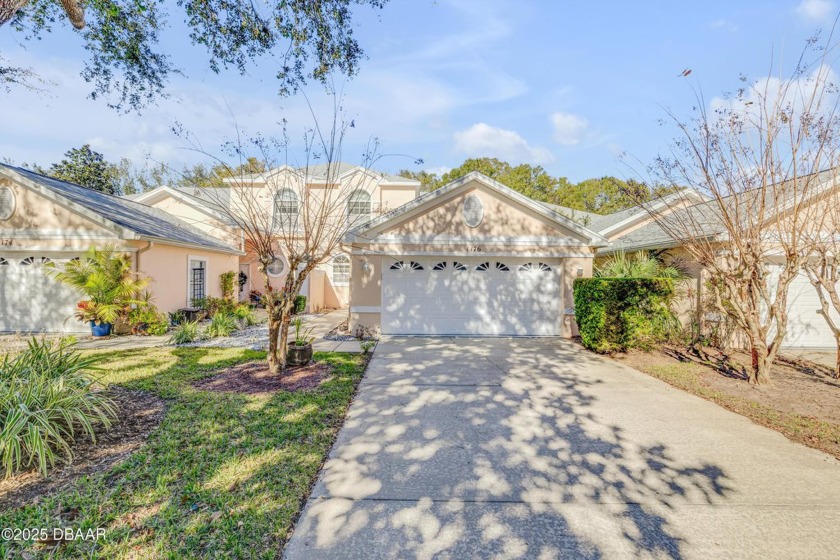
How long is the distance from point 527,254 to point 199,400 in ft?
29.2

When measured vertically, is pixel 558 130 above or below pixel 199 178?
above

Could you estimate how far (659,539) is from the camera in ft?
9.30

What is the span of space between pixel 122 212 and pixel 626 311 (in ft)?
50.8

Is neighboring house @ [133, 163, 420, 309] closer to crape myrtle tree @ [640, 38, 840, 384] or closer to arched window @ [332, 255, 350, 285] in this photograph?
arched window @ [332, 255, 350, 285]

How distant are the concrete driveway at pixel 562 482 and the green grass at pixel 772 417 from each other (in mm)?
296

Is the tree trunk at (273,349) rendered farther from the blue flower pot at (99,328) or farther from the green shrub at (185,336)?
the blue flower pot at (99,328)

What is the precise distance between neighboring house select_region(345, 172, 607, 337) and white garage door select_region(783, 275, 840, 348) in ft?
16.8

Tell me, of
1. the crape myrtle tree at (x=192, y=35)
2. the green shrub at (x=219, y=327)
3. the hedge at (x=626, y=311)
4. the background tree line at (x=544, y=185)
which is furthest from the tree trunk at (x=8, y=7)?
the background tree line at (x=544, y=185)

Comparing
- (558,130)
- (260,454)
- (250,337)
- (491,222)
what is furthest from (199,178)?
(558,130)

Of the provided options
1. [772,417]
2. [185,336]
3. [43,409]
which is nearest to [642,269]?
[772,417]

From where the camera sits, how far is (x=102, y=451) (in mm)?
3938

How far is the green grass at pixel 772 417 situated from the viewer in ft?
15.1

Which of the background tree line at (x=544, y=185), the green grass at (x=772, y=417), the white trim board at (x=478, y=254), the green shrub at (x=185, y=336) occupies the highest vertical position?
the background tree line at (x=544, y=185)

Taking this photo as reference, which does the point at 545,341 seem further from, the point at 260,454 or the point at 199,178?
the point at 199,178
